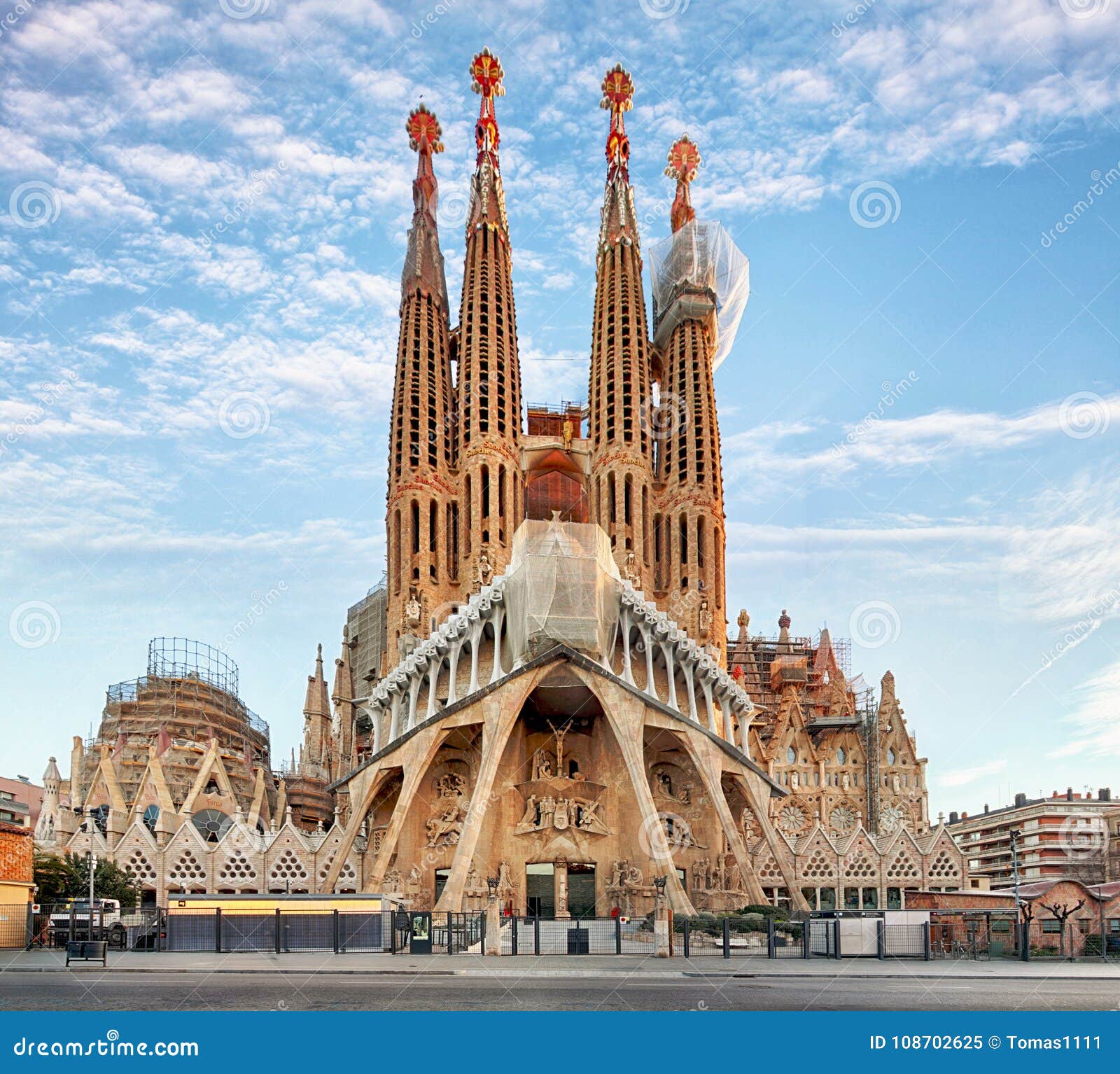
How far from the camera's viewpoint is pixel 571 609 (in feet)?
140

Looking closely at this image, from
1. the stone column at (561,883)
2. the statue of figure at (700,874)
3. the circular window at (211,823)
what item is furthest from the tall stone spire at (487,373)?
the circular window at (211,823)

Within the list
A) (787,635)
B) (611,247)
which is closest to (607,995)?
(611,247)

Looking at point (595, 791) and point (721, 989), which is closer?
point (721, 989)

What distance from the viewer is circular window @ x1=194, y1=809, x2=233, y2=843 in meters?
59.9

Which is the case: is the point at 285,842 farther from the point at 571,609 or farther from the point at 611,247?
the point at 611,247

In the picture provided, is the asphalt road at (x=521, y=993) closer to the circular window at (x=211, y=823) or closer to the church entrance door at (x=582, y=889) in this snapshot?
the church entrance door at (x=582, y=889)

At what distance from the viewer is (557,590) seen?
42.5 meters

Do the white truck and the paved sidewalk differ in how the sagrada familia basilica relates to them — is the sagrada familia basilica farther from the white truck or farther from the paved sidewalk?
the paved sidewalk

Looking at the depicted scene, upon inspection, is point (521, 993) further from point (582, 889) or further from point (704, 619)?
point (704, 619)

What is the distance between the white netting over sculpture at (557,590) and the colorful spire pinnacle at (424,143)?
29.5m

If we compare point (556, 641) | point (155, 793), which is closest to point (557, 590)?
point (556, 641)

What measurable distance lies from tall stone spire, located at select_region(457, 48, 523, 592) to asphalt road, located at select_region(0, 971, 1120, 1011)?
36.6m

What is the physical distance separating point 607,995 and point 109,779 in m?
48.7

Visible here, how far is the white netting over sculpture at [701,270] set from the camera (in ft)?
210
